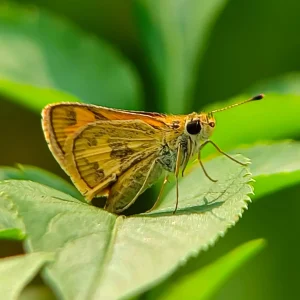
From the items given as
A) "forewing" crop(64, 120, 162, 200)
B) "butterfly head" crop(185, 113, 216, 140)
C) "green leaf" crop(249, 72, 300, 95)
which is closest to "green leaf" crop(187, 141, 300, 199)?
"butterfly head" crop(185, 113, 216, 140)

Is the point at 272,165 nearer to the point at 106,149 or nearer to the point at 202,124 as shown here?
the point at 202,124

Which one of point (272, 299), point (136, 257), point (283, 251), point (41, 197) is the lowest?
point (272, 299)

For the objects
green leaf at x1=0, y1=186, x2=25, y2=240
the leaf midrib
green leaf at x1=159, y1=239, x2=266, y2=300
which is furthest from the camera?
green leaf at x1=159, y1=239, x2=266, y2=300

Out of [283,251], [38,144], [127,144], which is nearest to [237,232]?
[283,251]

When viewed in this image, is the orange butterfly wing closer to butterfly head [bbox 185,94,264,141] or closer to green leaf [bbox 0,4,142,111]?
butterfly head [bbox 185,94,264,141]

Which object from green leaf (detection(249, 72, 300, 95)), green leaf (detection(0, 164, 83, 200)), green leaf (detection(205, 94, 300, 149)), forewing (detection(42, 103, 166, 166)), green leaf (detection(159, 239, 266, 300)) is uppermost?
green leaf (detection(249, 72, 300, 95))

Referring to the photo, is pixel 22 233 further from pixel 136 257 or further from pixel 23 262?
pixel 136 257

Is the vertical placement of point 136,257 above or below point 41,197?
below
